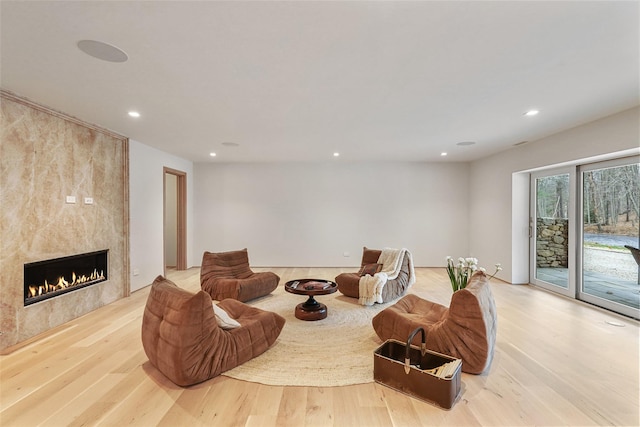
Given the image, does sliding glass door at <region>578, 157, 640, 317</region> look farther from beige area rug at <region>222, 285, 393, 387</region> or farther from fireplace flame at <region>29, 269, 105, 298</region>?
fireplace flame at <region>29, 269, 105, 298</region>

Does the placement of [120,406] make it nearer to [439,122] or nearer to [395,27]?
[395,27]

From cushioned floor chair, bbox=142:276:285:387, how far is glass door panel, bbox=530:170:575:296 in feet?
16.6

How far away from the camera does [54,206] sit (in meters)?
3.40

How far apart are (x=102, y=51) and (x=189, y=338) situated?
7.45ft

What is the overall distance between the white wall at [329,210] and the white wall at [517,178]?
22.5 inches

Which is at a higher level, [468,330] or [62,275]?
[62,275]

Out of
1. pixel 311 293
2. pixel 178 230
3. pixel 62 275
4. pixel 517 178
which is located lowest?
pixel 311 293

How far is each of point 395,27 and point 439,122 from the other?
7.40 feet

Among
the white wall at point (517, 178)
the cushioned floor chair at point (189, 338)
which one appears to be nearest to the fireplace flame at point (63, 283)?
the cushioned floor chair at point (189, 338)

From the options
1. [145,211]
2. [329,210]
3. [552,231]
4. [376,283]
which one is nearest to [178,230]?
[145,211]

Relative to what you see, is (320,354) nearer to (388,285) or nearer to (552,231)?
(388,285)

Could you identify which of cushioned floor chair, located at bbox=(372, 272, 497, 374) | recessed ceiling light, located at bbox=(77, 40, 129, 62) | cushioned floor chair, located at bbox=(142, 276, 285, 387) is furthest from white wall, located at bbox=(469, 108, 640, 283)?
recessed ceiling light, located at bbox=(77, 40, 129, 62)

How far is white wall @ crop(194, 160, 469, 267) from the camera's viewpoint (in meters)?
6.91

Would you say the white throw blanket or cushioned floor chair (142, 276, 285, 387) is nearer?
cushioned floor chair (142, 276, 285, 387)
